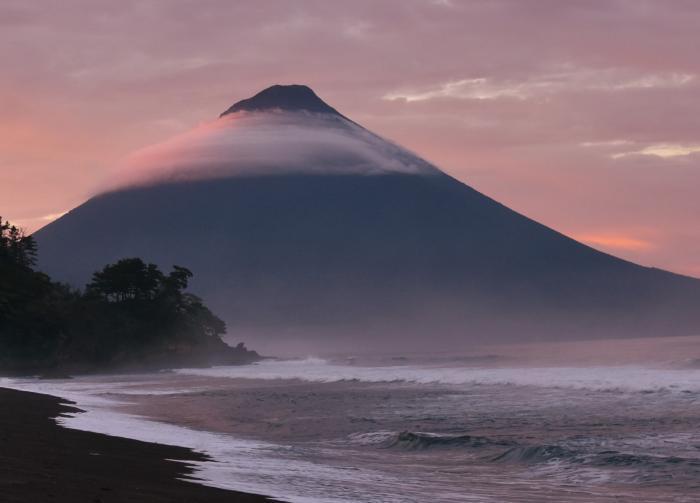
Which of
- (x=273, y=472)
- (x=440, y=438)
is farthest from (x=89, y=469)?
(x=440, y=438)

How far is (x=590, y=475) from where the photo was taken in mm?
16453

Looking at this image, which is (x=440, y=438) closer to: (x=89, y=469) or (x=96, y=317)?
(x=89, y=469)

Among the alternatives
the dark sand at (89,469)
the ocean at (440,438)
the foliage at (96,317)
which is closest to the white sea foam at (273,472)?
the ocean at (440,438)

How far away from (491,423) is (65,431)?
9330 mm

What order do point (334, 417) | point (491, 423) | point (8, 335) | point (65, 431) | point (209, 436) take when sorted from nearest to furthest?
point (65, 431) → point (209, 436) → point (491, 423) → point (334, 417) → point (8, 335)

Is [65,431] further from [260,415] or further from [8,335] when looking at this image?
[8,335]

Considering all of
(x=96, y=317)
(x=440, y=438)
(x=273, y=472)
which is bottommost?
(x=273, y=472)

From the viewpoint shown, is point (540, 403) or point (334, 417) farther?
point (540, 403)

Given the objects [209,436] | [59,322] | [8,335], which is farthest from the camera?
[59,322]

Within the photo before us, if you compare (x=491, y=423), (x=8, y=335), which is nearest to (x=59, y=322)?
(x=8, y=335)

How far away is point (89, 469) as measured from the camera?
46.0 ft

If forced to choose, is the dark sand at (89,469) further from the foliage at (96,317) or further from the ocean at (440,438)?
the foliage at (96,317)

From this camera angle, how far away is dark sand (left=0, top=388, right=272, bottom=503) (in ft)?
38.6

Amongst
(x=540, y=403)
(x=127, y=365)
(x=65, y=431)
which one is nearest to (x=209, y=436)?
(x=65, y=431)
